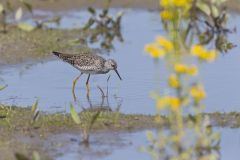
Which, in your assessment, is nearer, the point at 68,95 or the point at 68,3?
the point at 68,95

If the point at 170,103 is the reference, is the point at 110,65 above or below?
above

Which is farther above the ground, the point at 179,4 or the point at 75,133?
the point at 179,4

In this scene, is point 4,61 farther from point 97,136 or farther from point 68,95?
point 97,136

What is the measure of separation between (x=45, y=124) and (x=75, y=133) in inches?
17.2

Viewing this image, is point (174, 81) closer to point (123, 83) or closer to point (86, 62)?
point (123, 83)

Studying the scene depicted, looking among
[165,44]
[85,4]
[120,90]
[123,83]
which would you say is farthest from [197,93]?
[85,4]

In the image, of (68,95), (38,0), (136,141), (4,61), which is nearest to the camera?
(136,141)

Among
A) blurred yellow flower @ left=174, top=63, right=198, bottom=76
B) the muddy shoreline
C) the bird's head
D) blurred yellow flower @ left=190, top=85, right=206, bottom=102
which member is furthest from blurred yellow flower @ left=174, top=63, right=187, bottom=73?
the muddy shoreline

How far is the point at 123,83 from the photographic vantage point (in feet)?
38.4

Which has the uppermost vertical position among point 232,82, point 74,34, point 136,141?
point 74,34

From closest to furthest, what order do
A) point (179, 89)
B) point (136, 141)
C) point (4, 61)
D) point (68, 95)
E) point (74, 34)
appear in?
point (179, 89) < point (136, 141) < point (68, 95) < point (4, 61) < point (74, 34)

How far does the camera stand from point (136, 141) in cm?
888

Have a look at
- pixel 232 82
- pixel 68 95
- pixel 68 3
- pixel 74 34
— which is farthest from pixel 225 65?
pixel 68 3

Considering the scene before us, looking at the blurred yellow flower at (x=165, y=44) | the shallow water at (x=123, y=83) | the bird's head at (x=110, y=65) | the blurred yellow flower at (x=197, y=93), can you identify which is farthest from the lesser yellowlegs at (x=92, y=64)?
the blurred yellow flower at (x=197, y=93)
